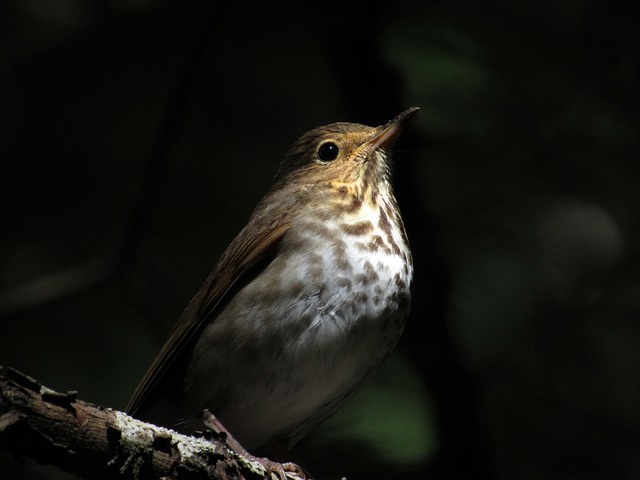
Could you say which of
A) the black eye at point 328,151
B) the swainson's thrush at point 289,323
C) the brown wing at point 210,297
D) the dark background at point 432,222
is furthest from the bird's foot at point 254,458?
the black eye at point 328,151

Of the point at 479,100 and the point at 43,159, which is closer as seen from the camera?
the point at 479,100

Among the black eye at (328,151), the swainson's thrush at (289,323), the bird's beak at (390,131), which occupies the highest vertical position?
the bird's beak at (390,131)

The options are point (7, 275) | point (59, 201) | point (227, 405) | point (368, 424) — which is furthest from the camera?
point (59, 201)

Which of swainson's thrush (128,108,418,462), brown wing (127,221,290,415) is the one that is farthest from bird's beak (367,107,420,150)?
brown wing (127,221,290,415)

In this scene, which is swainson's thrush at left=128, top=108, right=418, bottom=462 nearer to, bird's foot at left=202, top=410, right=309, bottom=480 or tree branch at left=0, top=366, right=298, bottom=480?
bird's foot at left=202, top=410, right=309, bottom=480

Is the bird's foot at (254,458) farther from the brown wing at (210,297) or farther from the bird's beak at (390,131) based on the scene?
the bird's beak at (390,131)

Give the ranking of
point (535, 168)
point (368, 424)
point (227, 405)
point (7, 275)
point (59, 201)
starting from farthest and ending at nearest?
point (59, 201), point (7, 275), point (535, 168), point (368, 424), point (227, 405)

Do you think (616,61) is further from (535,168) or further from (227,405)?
(227,405)

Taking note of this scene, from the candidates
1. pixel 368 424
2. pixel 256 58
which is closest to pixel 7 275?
pixel 256 58
